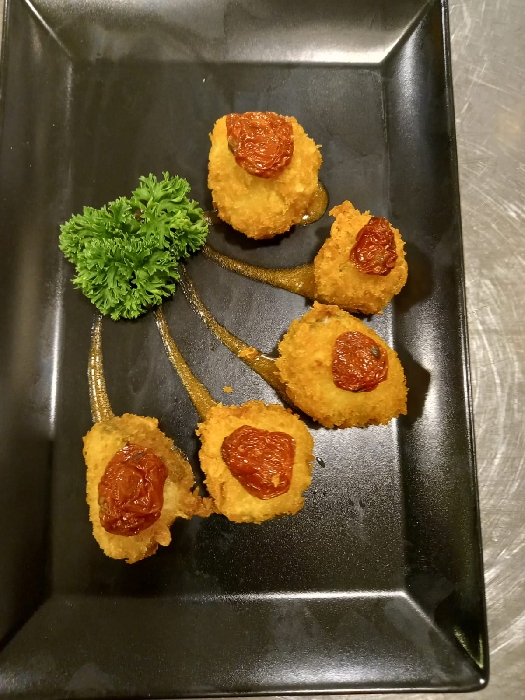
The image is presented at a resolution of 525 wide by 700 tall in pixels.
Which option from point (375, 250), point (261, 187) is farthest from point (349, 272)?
point (261, 187)

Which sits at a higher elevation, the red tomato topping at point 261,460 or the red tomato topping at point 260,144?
the red tomato topping at point 260,144

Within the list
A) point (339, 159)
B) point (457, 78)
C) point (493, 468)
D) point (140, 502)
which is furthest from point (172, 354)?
point (457, 78)

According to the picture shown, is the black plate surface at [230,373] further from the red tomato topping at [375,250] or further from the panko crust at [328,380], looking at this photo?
the red tomato topping at [375,250]

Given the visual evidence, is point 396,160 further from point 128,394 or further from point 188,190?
point 128,394

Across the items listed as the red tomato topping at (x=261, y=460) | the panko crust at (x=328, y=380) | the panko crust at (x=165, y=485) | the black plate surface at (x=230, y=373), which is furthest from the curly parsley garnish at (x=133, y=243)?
the red tomato topping at (x=261, y=460)

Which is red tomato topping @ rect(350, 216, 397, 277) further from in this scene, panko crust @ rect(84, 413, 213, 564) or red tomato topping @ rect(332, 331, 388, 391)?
panko crust @ rect(84, 413, 213, 564)

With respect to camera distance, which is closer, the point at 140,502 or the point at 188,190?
the point at 140,502

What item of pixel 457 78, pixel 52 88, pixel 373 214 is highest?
pixel 457 78
